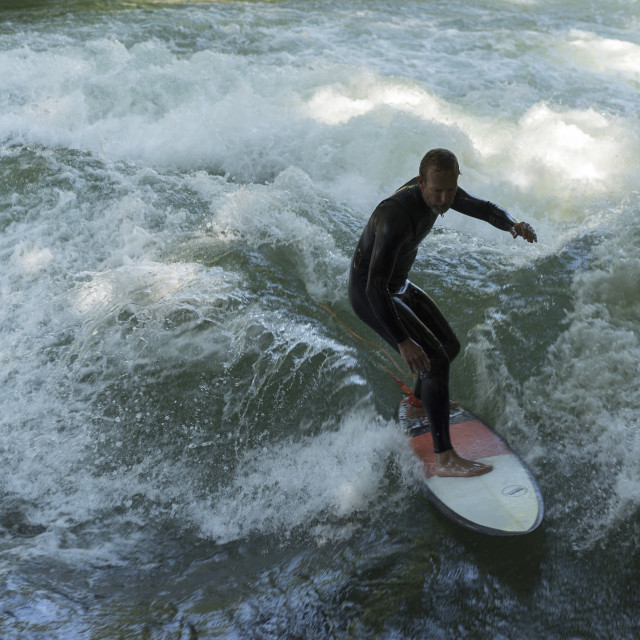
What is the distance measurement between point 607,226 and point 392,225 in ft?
9.84

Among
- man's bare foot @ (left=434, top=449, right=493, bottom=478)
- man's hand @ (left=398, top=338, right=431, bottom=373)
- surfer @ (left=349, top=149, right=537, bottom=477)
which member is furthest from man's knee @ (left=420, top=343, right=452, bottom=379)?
man's bare foot @ (left=434, top=449, right=493, bottom=478)

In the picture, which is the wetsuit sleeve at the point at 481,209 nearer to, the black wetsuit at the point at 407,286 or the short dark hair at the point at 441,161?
the black wetsuit at the point at 407,286

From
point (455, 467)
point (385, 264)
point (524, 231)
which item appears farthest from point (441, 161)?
point (455, 467)

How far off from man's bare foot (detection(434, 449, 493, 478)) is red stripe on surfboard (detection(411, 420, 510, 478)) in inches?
2.3

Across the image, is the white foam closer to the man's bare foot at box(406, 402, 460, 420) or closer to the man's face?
the man's bare foot at box(406, 402, 460, 420)

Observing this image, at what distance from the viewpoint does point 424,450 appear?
3072mm

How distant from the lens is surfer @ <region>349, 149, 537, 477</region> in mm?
2441

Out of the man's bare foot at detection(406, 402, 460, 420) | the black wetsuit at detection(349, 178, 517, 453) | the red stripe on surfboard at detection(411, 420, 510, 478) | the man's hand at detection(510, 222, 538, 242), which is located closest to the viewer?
the black wetsuit at detection(349, 178, 517, 453)

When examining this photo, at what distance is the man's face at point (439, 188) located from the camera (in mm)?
2375

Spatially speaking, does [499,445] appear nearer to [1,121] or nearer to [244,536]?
[244,536]

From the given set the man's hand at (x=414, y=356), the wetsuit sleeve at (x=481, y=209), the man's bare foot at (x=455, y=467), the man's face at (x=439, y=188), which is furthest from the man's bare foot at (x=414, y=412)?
the man's face at (x=439, y=188)

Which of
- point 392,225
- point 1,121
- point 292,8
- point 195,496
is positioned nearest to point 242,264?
point 195,496

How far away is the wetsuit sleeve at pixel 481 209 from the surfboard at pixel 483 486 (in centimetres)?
104

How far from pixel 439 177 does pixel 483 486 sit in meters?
1.38
